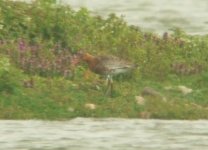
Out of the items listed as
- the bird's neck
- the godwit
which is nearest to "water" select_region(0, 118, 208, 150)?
the godwit

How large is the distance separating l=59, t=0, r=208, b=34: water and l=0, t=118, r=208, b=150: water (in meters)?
10.9

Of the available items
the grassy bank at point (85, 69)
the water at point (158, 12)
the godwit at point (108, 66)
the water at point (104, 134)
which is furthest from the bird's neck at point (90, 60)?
the water at point (158, 12)

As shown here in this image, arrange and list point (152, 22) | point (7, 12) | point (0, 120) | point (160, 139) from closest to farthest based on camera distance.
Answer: point (160, 139)
point (0, 120)
point (7, 12)
point (152, 22)

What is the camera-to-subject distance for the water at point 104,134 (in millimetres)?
15023

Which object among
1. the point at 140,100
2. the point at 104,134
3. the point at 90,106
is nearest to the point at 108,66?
the point at 140,100

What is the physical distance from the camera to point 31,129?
1638cm

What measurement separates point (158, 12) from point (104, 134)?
15622 mm

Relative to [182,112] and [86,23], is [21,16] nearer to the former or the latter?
[86,23]

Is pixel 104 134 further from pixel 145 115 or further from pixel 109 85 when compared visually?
pixel 109 85

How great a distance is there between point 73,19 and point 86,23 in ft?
1.46

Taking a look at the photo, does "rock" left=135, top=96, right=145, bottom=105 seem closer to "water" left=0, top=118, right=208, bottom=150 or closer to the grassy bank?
the grassy bank

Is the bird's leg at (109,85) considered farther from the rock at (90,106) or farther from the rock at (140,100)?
the rock at (90,106)

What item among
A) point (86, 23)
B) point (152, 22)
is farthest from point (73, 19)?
point (152, 22)

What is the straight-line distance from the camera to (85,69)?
19984 mm
